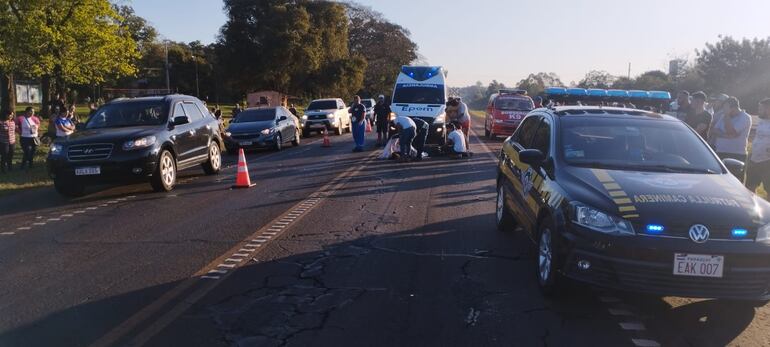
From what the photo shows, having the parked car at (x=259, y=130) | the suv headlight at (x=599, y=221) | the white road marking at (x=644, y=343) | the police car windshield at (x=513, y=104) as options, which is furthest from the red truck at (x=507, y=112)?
the white road marking at (x=644, y=343)

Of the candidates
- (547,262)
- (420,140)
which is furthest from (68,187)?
(420,140)

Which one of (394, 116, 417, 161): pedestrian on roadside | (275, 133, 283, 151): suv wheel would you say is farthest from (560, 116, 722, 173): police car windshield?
(275, 133, 283, 151): suv wheel

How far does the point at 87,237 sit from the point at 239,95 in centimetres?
6334

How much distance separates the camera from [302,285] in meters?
5.86

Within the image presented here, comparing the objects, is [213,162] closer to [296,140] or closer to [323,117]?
[296,140]

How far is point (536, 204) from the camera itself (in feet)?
20.0

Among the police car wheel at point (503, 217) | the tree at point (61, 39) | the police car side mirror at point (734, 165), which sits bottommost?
the police car wheel at point (503, 217)

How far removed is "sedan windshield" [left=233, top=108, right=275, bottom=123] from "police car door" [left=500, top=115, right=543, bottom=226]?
14712mm

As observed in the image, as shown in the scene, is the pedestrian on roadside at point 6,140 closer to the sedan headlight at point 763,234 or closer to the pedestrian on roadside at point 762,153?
the pedestrian on roadside at point 762,153

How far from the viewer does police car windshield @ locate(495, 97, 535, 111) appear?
82.2ft

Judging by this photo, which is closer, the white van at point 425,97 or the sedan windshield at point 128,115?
the sedan windshield at point 128,115

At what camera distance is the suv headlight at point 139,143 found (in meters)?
11.1

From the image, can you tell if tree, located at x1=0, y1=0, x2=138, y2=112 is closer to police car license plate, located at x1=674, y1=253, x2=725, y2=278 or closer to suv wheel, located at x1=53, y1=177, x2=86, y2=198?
suv wheel, located at x1=53, y1=177, x2=86, y2=198

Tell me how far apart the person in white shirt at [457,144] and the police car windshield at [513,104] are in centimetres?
747
